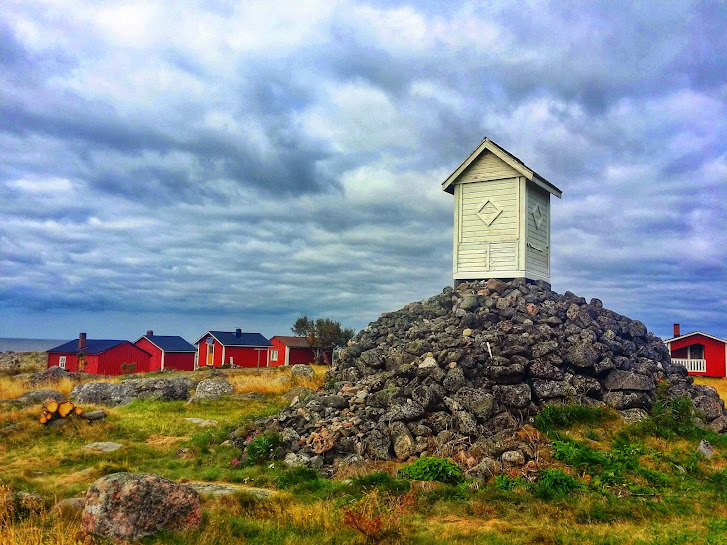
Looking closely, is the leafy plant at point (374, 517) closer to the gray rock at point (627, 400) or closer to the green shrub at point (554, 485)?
the green shrub at point (554, 485)

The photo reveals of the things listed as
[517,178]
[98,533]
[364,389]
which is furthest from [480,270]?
[98,533]

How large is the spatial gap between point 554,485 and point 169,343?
166 feet

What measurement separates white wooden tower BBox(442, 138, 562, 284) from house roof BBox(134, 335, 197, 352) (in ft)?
135

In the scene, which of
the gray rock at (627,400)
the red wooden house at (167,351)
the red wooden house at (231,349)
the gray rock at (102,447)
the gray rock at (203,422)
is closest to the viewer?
the gray rock at (627,400)

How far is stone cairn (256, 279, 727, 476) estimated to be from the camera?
43.2 feet

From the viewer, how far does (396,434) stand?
13359 mm

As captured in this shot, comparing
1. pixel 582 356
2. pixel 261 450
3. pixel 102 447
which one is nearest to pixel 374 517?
pixel 261 450

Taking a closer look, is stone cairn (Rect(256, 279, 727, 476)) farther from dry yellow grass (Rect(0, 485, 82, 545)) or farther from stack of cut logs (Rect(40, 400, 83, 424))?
stack of cut logs (Rect(40, 400, 83, 424))

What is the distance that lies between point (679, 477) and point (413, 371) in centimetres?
657

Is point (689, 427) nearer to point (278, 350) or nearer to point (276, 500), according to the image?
point (276, 500)

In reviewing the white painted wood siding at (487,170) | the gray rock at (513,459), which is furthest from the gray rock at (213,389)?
the gray rock at (513,459)

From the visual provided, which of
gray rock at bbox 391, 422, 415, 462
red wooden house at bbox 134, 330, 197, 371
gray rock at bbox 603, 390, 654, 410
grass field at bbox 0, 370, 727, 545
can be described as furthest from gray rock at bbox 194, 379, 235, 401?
red wooden house at bbox 134, 330, 197, 371

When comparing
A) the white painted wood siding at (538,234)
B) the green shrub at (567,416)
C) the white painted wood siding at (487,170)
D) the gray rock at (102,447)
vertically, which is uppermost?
the white painted wood siding at (487,170)

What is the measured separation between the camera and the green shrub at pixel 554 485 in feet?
34.5
